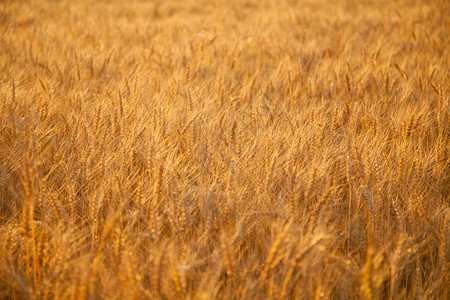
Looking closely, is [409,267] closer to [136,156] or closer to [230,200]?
[230,200]

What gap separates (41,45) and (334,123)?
2.76 m

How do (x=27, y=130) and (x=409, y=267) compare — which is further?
(x=27, y=130)

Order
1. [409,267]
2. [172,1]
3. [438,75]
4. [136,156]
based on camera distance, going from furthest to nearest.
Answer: [172,1]
[438,75]
[136,156]
[409,267]

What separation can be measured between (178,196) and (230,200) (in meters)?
0.19

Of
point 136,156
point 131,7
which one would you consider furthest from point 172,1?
point 136,156

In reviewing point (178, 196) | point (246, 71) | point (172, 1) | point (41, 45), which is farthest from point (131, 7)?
point (178, 196)

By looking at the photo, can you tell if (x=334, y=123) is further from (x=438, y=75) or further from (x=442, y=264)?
(x=438, y=75)

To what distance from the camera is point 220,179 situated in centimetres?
116

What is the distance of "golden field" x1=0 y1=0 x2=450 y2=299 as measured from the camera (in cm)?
77

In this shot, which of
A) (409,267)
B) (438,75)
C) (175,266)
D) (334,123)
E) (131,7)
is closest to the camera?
(175,266)

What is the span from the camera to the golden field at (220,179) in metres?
0.77

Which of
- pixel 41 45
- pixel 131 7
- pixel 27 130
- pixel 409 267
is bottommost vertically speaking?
pixel 409 267

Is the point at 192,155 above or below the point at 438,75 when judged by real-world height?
below

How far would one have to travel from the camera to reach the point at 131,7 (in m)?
5.96
